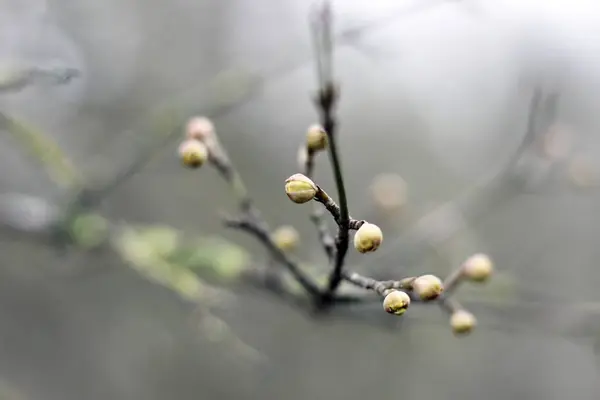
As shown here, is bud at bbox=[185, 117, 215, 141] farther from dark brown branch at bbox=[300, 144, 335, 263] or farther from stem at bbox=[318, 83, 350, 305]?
→ stem at bbox=[318, 83, 350, 305]

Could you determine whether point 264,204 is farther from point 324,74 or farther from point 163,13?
point 324,74

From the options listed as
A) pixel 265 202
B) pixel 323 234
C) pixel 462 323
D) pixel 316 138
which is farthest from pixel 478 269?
pixel 265 202

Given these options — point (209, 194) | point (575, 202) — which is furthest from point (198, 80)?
point (575, 202)

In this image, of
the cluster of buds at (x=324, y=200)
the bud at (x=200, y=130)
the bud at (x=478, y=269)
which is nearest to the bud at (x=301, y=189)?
the cluster of buds at (x=324, y=200)

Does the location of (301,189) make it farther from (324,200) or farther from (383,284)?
(383,284)

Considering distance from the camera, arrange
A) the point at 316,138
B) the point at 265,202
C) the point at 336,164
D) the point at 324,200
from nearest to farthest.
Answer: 1. the point at 336,164
2. the point at 324,200
3. the point at 316,138
4. the point at 265,202

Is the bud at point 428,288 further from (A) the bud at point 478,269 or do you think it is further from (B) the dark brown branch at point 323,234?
(A) the bud at point 478,269
